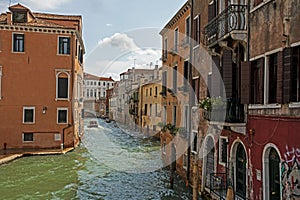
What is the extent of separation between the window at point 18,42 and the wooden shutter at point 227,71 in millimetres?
15865

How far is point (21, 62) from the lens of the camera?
2123cm

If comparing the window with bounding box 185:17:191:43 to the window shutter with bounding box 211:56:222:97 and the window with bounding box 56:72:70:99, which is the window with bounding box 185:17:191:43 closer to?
the window shutter with bounding box 211:56:222:97

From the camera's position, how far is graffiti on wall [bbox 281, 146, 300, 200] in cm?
602

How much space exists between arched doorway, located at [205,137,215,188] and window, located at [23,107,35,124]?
1371 cm

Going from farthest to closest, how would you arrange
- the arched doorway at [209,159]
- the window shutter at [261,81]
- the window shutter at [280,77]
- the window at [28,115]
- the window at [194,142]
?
1. the window at [28,115]
2. the window at [194,142]
3. the arched doorway at [209,159]
4. the window shutter at [261,81]
5. the window shutter at [280,77]

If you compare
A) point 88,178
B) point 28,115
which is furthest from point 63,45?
point 88,178

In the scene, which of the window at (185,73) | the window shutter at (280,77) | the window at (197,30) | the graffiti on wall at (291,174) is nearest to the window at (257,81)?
the window shutter at (280,77)

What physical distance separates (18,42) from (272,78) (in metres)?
17.9

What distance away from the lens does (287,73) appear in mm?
6258

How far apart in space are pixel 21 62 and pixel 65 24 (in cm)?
431

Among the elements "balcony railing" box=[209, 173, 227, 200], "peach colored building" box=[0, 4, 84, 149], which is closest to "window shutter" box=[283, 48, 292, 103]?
"balcony railing" box=[209, 173, 227, 200]

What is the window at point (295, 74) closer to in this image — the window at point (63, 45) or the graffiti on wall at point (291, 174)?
the graffiti on wall at point (291, 174)

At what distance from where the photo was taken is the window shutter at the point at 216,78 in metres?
9.96

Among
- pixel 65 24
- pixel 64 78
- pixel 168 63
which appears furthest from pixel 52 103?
pixel 168 63
